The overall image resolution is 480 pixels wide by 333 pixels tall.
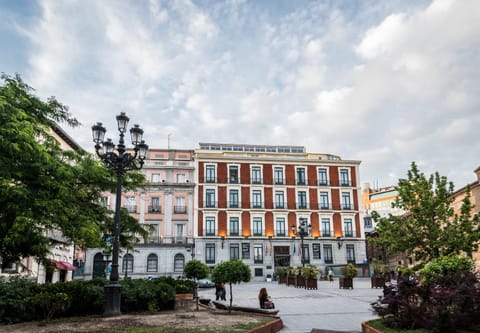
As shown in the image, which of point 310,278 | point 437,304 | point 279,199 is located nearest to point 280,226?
point 279,199

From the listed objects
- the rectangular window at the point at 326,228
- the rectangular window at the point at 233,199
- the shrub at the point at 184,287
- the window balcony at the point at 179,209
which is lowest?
the shrub at the point at 184,287

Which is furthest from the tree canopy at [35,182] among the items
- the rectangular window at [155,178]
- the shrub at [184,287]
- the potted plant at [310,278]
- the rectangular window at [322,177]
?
the rectangular window at [322,177]

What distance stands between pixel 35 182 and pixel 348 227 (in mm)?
38895

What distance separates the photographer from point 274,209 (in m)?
44.5

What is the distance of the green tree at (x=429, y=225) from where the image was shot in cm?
1434

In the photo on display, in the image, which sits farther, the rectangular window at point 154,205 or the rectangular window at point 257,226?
the rectangular window at point 154,205

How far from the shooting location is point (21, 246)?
11164mm

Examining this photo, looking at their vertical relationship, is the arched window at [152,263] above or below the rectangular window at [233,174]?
below

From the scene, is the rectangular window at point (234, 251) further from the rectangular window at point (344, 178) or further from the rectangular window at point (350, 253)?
the rectangular window at point (344, 178)

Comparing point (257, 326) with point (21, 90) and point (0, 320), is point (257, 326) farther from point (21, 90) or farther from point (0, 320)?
point (21, 90)

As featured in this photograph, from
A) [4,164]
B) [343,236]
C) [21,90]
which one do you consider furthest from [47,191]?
[343,236]

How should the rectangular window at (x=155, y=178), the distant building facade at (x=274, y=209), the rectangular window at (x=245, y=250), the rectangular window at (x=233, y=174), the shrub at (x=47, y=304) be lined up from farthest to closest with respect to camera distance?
the rectangular window at (x=233, y=174) → the rectangular window at (x=155, y=178) → the distant building facade at (x=274, y=209) → the rectangular window at (x=245, y=250) → the shrub at (x=47, y=304)

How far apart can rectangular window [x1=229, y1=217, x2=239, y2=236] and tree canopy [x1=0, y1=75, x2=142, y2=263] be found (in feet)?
101

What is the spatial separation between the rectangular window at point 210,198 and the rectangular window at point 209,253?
432 cm
